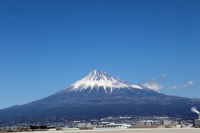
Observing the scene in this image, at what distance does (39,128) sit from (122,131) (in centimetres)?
2334

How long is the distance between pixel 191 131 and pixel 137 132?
1154 centimetres

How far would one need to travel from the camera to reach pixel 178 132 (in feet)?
276

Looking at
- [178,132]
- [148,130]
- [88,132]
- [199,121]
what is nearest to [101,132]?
[88,132]

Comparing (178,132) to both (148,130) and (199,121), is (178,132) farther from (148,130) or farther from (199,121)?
(199,121)

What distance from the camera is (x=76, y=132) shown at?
81.2 m

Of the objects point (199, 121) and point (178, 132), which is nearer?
point (178, 132)

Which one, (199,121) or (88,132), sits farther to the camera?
(199,121)

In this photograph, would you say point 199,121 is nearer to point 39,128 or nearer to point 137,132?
point 137,132

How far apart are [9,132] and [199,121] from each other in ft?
150

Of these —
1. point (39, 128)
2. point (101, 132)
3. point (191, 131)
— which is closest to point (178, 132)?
point (191, 131)

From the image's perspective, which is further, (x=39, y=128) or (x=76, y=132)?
(x=39, y=128)

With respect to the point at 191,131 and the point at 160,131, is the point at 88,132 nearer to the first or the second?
the point at 160,131

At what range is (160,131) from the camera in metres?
83.7

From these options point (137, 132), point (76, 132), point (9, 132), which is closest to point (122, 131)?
point (137, 132)
